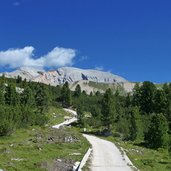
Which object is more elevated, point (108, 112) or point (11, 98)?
point (11, 98)

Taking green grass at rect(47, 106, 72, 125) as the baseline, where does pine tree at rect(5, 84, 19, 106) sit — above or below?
above

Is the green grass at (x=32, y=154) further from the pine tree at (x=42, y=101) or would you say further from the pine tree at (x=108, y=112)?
the pine tree at (x=42, y=101)

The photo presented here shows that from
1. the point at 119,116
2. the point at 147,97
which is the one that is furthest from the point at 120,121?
the point at 147,97

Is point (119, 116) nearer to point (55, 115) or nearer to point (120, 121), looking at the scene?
point (120, 121)

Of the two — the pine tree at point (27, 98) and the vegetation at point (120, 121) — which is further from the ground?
the pine tree at point (27, 98)

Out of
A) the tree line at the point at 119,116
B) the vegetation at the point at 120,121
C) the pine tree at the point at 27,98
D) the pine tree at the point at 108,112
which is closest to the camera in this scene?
the vegetation at the point at 120,121

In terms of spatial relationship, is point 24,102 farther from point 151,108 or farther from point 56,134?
point 56,134

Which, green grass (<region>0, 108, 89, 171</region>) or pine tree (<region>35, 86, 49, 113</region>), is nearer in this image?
green grass (<region>0, 108, 89, 171</region>)

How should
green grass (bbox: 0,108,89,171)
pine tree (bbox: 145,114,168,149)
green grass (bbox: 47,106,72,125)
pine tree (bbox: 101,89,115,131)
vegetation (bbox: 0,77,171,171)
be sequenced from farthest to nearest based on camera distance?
green grass (bbox: 47,106,72,125) → pine tree (bbox: 101,89,115,131) → pine tree (bbox: 145,114,168,149) → vegetation (bbox: 0,77,171,171) → green grass (bbox: 0,108,89,171)

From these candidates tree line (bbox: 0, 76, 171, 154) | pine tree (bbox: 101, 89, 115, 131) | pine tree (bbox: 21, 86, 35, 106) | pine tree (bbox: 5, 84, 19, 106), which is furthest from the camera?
pine tree (bbox: 21, 86, 35, 106)

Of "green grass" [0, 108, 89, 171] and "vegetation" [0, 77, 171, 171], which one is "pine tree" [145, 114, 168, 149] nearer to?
"vegetation" [0, 77, 171, 171]

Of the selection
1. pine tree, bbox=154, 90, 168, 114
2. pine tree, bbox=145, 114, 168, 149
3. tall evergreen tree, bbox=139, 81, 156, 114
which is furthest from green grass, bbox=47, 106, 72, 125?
pine tree, bbox=145, 114, 168, 149

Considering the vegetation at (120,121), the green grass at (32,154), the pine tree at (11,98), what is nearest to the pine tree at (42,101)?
the vegetation at (120,121)

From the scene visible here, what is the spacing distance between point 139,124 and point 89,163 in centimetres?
5595
